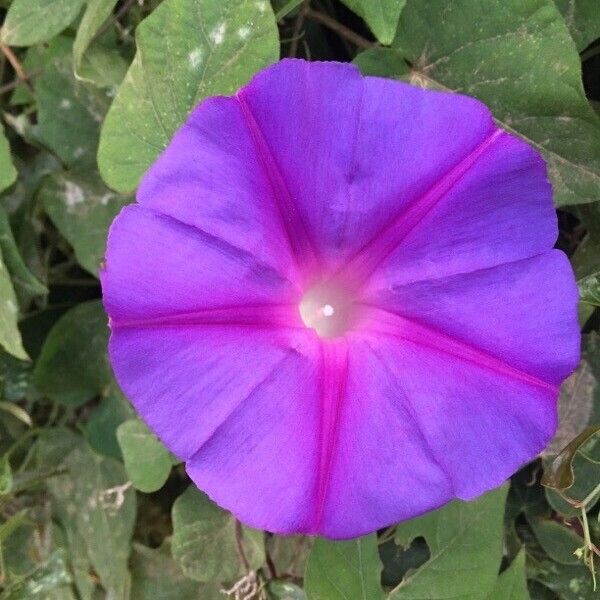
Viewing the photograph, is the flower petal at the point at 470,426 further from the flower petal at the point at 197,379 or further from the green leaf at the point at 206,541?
the green leaf at the point at 206,541

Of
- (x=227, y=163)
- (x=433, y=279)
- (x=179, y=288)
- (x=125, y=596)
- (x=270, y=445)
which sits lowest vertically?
(x=125, y=596)

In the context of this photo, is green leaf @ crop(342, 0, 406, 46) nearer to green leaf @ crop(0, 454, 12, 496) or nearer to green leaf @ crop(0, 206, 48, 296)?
green leaf @ crop(0, 206, 48, 296)

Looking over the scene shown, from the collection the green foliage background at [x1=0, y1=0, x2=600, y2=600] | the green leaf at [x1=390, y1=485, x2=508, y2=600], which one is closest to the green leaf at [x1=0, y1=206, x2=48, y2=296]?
the green foliage background at [x1=0, y1=0, x2=600, y2=600]

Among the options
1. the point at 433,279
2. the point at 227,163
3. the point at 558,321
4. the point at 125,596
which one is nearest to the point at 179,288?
the point at 227,163

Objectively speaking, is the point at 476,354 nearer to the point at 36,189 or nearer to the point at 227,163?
the point at 227,163

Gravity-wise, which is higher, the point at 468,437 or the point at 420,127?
the point at 420,127

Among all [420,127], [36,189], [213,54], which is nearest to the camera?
[420,127]

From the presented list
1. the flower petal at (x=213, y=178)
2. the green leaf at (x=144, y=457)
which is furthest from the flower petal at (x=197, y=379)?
the green leaf at (x=144, y=457)
